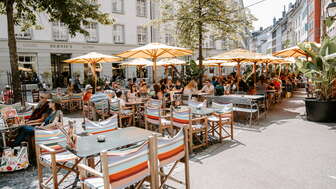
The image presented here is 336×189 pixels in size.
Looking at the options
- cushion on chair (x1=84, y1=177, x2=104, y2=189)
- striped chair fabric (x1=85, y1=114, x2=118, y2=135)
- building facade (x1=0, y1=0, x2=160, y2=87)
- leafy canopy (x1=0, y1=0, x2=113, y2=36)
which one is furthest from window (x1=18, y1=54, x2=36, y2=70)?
cushion on chair (x1=84, y1=177, x2=104, y2=189)

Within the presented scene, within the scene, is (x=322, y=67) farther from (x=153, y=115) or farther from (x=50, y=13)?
(x=50, y=13)

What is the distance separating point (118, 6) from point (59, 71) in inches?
362

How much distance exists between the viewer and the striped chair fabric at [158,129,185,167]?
10.8 ft

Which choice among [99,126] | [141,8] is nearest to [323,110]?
[99,126]

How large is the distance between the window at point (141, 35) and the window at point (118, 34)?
207 cm

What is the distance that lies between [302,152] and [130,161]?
4477 millimetres

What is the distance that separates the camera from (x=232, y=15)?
683 inches

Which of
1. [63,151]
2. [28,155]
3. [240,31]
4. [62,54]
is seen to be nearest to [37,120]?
[28,155]

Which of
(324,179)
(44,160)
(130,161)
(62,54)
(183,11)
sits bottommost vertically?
(324,179)

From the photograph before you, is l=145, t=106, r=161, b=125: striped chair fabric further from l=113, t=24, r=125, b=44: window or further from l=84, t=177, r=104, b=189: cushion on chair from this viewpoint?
l=113, t=24, r=125, b=44: window

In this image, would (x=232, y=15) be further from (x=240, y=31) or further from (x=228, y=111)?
(x=228, y=111)

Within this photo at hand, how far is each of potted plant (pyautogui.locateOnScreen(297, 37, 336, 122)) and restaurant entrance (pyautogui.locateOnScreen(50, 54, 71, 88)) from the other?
21.2m

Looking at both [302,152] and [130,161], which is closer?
[130,161]

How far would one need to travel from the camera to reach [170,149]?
134 inches
